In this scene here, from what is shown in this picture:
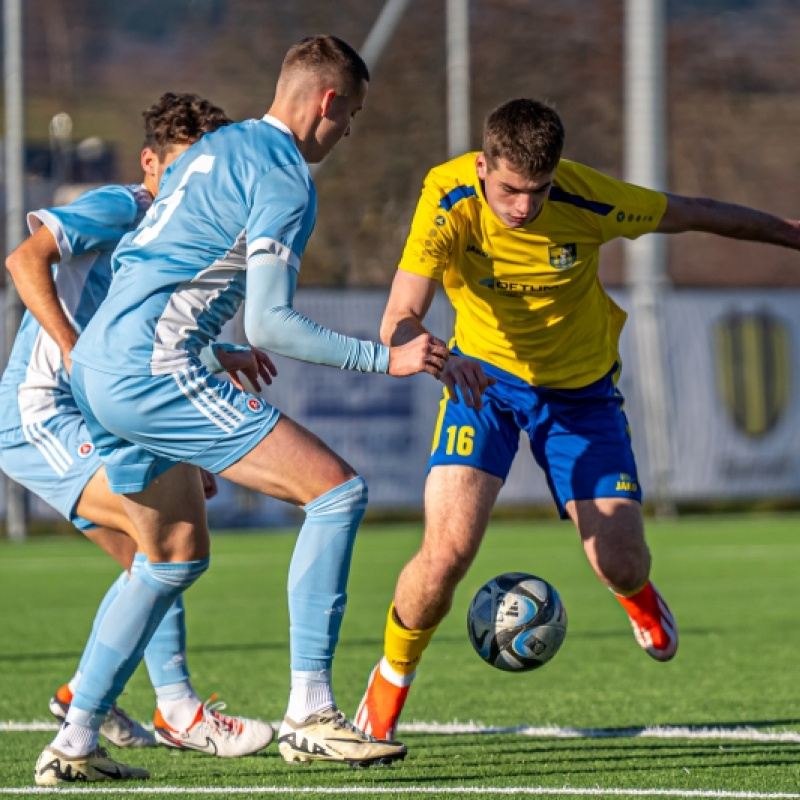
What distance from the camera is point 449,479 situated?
234 inches

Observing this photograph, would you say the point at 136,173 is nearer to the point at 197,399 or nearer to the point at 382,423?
the point at 382,423

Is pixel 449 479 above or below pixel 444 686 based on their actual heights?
above

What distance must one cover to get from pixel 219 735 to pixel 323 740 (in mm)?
744

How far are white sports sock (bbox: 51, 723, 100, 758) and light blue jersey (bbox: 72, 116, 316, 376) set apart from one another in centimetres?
109

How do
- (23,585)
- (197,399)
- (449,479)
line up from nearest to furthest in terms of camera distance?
(197,399)
(449,479)
(23,585)

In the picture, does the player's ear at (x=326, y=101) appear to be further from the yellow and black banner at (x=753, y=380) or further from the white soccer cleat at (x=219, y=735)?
the yellow and black banner at (x=753, y=380)

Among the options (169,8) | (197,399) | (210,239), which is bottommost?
(197,399)

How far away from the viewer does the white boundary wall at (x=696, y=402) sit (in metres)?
17.0

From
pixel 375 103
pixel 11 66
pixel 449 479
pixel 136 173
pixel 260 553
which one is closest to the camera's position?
pixel 449 479

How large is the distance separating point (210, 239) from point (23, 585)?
759cm

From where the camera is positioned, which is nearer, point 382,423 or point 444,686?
point 444,686

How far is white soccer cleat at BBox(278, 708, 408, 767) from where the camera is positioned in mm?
5059

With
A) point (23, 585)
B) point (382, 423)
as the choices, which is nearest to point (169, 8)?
point (382, 423)

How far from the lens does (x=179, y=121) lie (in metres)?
5.84
